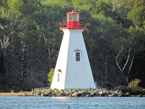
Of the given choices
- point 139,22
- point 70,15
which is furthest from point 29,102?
point 139,22

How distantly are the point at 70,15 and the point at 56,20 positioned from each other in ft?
52.3

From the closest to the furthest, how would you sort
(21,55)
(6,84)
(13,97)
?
1. (13,97)
2. (6,84)
3. (21,55)

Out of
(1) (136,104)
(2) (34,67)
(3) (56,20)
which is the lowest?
(1) (136,104)

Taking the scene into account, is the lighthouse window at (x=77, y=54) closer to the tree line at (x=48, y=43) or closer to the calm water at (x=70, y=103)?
the calm water at (x=70, y=103)

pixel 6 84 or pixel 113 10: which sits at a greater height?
pixel 113 10

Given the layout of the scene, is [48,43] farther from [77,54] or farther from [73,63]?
[73,63]

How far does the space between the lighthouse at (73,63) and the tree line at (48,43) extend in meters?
9.85

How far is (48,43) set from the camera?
7550cm

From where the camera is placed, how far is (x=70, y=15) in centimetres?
6116

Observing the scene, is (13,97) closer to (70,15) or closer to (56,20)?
(70,15)

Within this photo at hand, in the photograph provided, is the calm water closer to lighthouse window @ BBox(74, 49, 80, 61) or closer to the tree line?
lighthouse window @ BBox(74, 49, 80, 61)

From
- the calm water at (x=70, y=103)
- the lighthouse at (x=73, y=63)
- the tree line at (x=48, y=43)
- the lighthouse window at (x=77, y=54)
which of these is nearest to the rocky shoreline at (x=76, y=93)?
the lighthouse at (x=73, y=63)

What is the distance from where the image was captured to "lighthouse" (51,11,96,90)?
198 ft

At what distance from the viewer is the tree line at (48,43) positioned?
2874 inches
